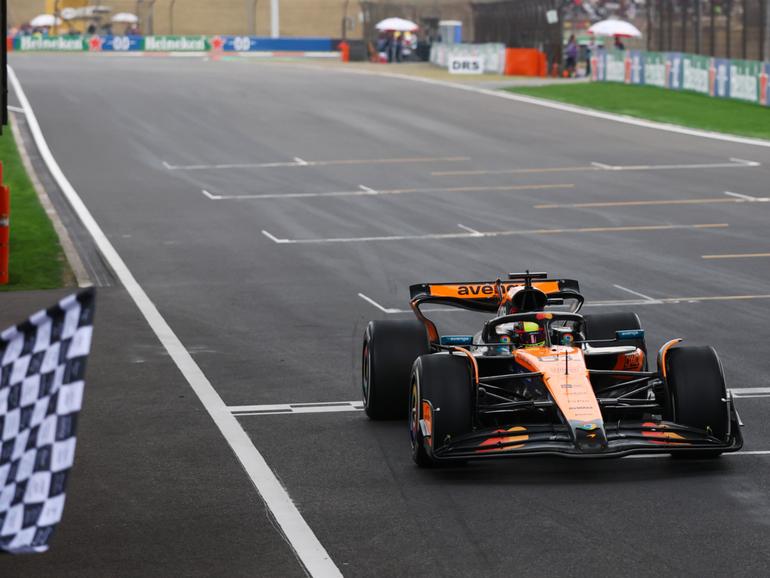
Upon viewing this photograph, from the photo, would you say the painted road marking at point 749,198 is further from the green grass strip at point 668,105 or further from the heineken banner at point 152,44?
the heineken banner at point 152,44

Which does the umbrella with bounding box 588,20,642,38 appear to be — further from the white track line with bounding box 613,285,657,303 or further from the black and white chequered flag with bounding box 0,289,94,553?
the black and white chequered flag with bounding box 0,289,94,553

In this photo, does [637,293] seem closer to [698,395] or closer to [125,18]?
[698,395]

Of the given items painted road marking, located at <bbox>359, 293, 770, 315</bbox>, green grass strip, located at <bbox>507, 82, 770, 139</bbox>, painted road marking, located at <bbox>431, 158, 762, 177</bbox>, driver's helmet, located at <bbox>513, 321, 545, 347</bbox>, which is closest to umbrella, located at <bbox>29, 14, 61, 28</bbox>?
green grass strip, located at <bbox>507, 82, 770, 139</bbox>

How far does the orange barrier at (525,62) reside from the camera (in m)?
62.0

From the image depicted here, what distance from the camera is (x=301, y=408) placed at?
12055 millimetres

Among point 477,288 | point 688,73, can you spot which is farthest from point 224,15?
point 477,288

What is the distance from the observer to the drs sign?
6294 cm

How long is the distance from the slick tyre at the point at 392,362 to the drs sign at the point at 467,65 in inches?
2057

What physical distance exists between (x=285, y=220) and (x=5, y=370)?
1854cm

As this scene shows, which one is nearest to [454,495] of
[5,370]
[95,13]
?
[5,370]

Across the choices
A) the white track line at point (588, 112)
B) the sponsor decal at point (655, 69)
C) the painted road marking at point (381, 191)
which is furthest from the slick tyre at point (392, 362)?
the sponsor decal at point (655, 69)

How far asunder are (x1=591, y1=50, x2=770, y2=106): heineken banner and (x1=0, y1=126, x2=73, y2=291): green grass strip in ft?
71.8

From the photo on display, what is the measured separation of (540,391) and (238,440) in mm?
2221

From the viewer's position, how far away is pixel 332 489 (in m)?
9.69
